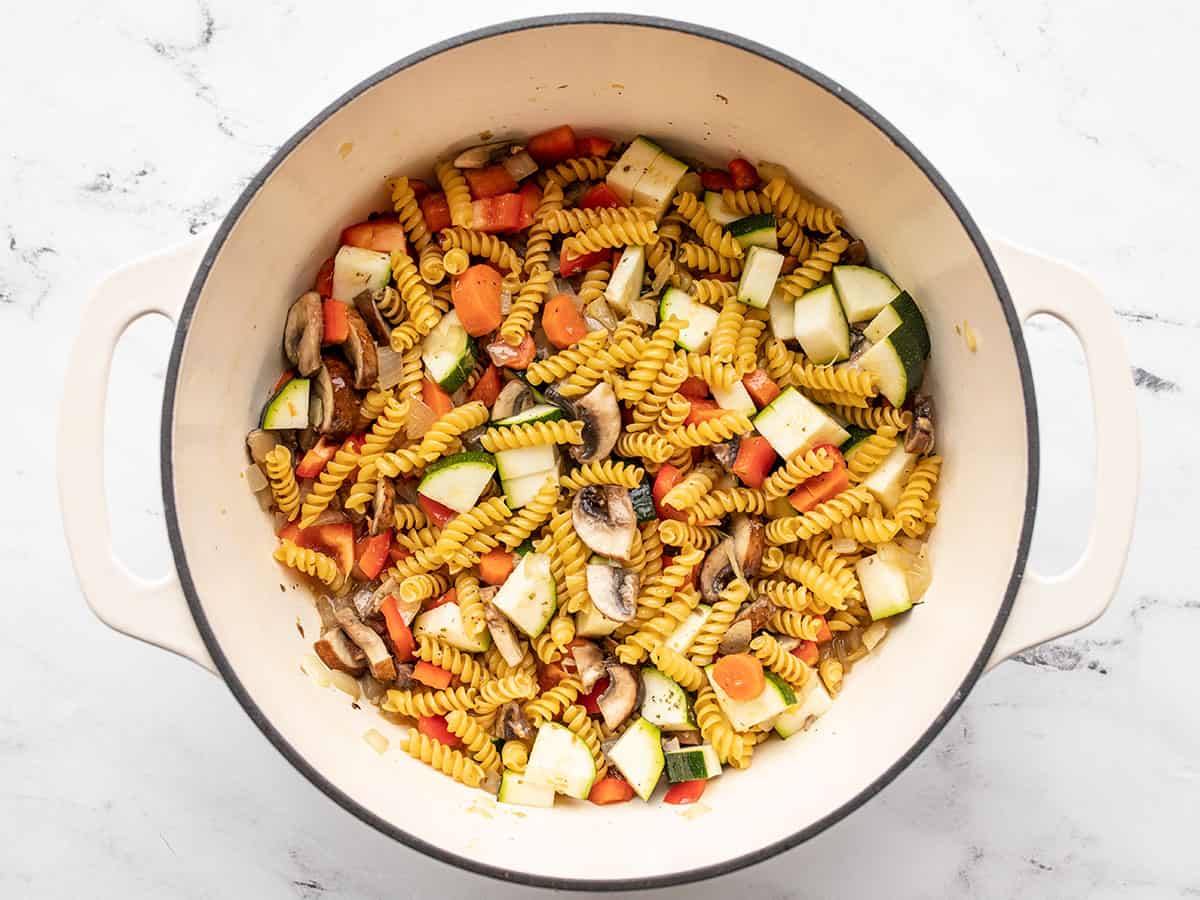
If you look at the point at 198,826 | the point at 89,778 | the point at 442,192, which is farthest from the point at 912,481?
the point at 89,778

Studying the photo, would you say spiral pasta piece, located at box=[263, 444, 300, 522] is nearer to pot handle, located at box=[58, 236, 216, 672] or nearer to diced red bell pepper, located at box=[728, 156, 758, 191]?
pot handle, located at box=[58, 236, 216, 672]

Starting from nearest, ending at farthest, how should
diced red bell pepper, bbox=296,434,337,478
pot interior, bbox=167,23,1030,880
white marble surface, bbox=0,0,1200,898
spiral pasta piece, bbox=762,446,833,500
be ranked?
pot interior, bbox=167,23,1030,880, spiral pasta piece, bbox=762,446,833,500, diced red bell pepper, bbox=296,434,337,478, white marble surface, bbox=0,0,1200,898

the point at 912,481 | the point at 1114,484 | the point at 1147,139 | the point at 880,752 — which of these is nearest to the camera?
the point at 1114,484

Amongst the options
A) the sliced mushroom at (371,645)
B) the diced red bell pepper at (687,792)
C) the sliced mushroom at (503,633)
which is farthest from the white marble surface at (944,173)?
the sliced mushroom at (503,633)

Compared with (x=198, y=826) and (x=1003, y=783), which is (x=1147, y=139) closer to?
(x=1003, y=783)

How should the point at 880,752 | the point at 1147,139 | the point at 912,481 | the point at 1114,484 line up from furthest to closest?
1. the point at 1147,139
2. the point at 912,481
3. the point at 880,752
4. the point at 1114,484

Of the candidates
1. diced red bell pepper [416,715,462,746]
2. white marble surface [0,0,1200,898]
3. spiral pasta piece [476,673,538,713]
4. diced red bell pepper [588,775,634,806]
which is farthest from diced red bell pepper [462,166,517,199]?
diced red bell pepper [588,775,634,806]

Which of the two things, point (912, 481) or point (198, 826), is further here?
point (198, 826)

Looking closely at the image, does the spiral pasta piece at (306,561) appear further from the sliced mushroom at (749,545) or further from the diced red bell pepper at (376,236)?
the sliced mushroom at (749,545)
